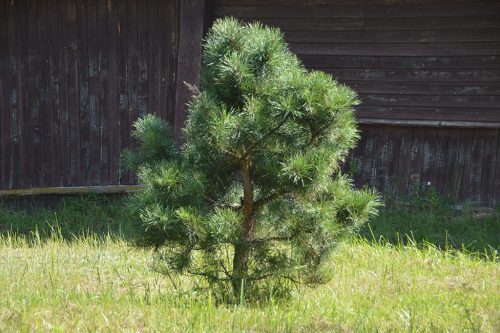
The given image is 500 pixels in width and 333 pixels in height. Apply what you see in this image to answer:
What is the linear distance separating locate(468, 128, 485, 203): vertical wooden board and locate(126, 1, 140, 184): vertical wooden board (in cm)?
363

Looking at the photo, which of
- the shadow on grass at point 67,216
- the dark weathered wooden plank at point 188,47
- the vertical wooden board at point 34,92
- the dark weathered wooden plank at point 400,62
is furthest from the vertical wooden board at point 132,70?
the dark weathered wooden plank at point 400,62

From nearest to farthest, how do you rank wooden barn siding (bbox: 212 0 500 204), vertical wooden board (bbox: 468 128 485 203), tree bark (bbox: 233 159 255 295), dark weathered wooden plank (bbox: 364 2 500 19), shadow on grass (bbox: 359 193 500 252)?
tree bark (bbox: 233 159 255 295) → shadow on grass (bbox: 359 193 500 252) → dark weathered wooden plank (bbox: 364 2 500 19) → wooden barn siding (bbox: 212 0 500 204) → vertical wooden board (bbox: 468 128 485 203)

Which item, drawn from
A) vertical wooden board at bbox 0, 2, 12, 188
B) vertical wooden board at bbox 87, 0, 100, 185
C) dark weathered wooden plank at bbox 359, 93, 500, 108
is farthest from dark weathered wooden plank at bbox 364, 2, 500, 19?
vertical wooden board at bbox 0, 2, 12, 188

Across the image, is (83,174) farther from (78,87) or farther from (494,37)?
(494,37)

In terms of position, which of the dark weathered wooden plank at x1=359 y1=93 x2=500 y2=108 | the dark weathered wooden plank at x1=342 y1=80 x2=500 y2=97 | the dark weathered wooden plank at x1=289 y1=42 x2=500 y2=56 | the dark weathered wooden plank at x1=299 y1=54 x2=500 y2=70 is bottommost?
the dark weathered wooden plank at x1=359 y1=93 x2=500 y2=108

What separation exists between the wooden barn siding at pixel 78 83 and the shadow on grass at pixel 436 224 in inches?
104

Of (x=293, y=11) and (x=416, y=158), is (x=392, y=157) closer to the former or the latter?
(x=416, y=158)

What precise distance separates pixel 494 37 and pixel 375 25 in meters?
1.19

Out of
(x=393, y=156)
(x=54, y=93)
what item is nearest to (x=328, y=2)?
(x=393, y=156)

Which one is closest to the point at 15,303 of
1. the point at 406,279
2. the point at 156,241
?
the point at 156,241

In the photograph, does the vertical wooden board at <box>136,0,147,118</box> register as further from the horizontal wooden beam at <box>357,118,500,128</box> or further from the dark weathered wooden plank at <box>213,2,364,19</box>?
the horizontal wooden beam at <box>357,118,500,128</box>

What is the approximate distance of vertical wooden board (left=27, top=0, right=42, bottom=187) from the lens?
26.2 ft

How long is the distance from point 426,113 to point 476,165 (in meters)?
0.74

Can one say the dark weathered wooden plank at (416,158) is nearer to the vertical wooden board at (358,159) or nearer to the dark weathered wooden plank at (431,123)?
the dark weathered wooden plank at (431,123)
